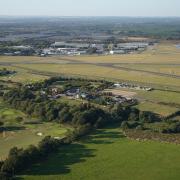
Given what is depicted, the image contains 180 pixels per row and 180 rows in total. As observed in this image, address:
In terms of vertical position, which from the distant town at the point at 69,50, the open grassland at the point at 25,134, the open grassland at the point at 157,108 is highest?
the open grassland at the point at 157,108

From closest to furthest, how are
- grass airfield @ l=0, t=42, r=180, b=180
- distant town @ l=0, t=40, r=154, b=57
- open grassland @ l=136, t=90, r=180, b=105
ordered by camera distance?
grass airfield @ l=0, t=42, r=180, b=180
open grassland @ l=136, t=90, r=180, b=105
distant town @ l=0, t=40, r=154, b=57

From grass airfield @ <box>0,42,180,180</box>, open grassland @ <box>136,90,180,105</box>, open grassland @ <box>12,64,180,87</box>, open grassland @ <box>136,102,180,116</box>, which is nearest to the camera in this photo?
grass airfield @ <box>0,42,180,180</box>

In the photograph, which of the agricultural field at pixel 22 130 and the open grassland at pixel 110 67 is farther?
the open grassland at pixel 110 67

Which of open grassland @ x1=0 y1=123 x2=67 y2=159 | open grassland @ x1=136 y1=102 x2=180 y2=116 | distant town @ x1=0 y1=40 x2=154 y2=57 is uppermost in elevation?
open grassland @ x1=136 y1=102 x2=180 y2=116

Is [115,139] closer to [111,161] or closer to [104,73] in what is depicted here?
[111,161]

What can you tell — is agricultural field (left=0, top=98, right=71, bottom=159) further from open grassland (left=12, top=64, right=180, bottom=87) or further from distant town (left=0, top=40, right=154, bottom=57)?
distant town (left=0, top=40, right=154, bottom=57)

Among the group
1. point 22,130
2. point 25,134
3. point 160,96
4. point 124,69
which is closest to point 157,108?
point 160,96

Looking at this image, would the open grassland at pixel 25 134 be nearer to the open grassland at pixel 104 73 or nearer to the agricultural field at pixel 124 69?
the agricultural field at pixel 124 69

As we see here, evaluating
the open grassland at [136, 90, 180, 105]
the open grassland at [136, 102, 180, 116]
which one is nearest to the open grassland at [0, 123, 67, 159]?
the open grassland at [136, 102, 180, 116]

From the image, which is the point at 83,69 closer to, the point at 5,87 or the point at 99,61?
the point at 99,61

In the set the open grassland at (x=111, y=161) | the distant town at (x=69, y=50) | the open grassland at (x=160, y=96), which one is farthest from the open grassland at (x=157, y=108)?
the distant town at (x=69, y=50)
